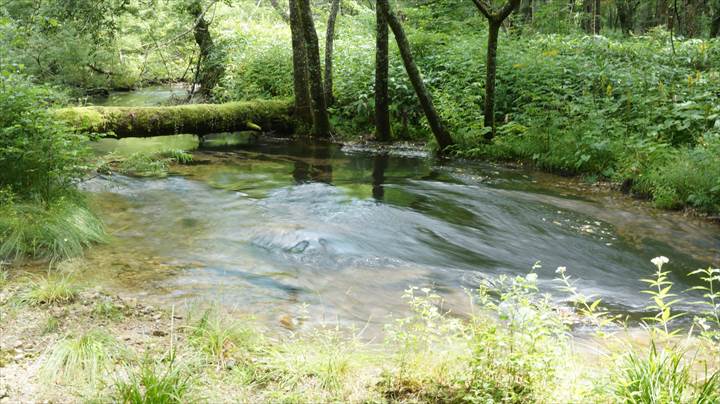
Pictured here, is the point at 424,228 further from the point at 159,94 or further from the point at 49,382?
the point at 159,94

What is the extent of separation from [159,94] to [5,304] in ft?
67.8

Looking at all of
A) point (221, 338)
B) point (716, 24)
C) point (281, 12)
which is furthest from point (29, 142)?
point (716, 24)

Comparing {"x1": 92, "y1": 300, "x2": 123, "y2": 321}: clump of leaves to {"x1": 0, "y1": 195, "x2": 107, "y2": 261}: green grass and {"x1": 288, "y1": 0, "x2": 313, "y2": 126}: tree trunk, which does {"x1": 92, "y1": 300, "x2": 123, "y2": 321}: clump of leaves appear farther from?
{"x1": 288, "y1": 0, "x2": 313, "y2": 126}: tree trunk

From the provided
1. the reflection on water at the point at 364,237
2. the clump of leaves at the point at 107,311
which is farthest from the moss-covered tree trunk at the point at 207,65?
the clump of leaves at the point at 107,311

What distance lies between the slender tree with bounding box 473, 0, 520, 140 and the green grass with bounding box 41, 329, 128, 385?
32.5ft

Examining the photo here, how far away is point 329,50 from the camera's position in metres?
15.9

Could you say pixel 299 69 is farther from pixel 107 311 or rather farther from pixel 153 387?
pixel 153 387

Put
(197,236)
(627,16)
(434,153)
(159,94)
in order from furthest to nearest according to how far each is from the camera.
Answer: (627,16)
(159,94)
(434,153)
(197,236)

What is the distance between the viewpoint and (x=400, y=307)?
5.42 m

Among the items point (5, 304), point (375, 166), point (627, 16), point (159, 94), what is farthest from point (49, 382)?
point (627, 16)

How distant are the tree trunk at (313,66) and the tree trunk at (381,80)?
5.46ft

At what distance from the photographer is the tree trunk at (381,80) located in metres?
12.7

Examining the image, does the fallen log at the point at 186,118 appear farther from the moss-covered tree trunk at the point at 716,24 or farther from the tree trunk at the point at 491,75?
the moss-covered tree trunk at the point at 716,24

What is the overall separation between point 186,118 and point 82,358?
1085 cm
